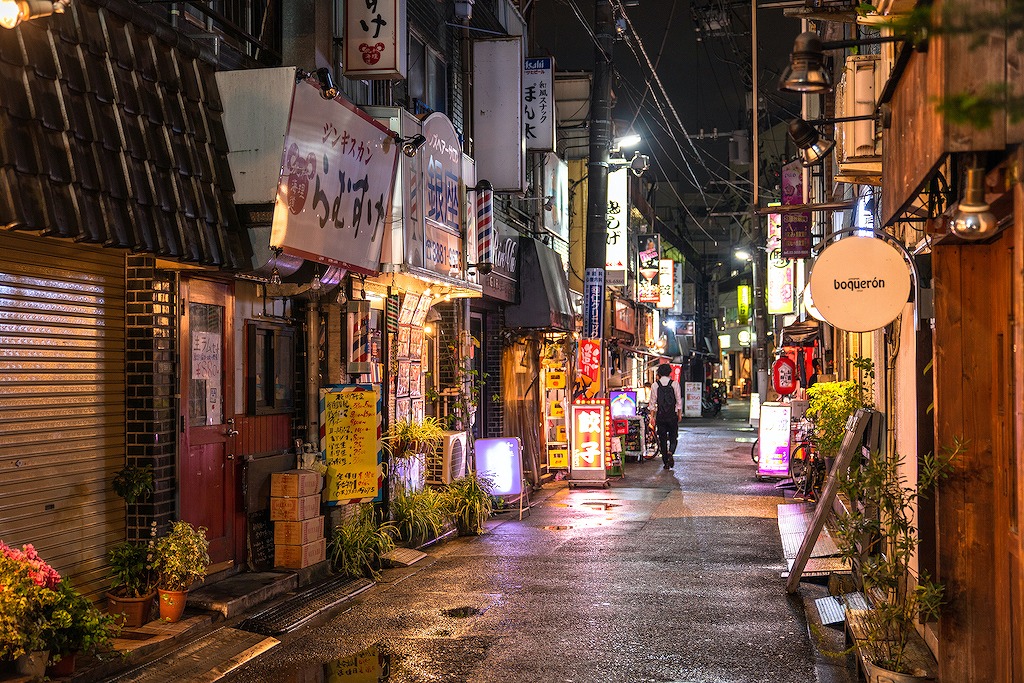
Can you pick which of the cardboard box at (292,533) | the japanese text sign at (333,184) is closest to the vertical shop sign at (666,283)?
the japanese text sign at (333,184)

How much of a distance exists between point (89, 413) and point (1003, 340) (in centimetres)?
785

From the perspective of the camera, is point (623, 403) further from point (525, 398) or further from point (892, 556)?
point (892, 556)

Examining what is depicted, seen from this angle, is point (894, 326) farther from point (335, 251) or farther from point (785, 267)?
point (785, 267)

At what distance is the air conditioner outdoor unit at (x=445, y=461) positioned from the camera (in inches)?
635

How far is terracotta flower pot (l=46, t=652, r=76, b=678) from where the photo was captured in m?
7.14

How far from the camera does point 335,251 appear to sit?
11609 mm

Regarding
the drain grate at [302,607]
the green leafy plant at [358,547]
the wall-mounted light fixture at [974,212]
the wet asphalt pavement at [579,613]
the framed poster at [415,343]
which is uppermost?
the wall-mounted light fixture at [974,212]

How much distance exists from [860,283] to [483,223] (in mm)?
9489

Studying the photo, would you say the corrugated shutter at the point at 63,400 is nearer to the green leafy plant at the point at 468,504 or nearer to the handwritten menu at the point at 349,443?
the handwritten menu at the point at 349,443

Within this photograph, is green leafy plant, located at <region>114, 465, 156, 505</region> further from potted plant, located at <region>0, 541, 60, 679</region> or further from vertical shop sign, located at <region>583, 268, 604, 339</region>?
vertical shop sign, located at <region>583, 268, 604, 339</region>

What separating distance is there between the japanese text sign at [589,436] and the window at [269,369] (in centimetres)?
1051

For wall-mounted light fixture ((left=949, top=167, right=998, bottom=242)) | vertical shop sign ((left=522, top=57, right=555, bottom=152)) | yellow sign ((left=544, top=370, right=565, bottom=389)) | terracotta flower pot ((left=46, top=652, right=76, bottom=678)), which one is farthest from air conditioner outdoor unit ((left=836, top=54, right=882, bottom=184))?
yellow sign ((left=544, top=370, right=565, bottom=389))

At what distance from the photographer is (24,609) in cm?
669

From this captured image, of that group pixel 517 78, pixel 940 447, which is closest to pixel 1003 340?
pixel 940 447
